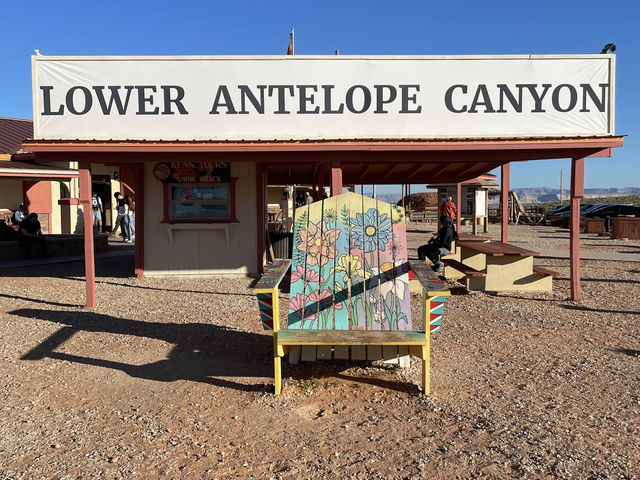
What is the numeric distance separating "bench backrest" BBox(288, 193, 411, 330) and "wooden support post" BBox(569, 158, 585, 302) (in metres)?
4.05

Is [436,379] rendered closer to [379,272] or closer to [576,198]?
[379,272]

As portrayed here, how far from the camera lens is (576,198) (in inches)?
289

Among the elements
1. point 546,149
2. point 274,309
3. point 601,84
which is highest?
point 601,84

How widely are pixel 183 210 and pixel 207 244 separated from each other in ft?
2.59

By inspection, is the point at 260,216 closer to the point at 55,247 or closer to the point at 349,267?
the point at 349,267

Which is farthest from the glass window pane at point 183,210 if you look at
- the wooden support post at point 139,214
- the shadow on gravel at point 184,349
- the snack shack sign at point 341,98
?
the shadow on gravel at point 184,349

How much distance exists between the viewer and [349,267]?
4.40 m

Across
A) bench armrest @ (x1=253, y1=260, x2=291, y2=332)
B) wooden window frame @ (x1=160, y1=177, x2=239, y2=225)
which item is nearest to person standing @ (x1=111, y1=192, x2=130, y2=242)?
wooden window frame @ (x1=160, y1=177, x2=239, y2=225)

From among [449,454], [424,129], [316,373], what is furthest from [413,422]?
[424,129]

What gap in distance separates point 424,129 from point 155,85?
4.05m

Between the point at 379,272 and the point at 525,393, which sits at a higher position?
the point at 379,272

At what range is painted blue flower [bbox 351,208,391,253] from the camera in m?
4.49

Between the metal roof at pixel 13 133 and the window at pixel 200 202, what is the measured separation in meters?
6.06

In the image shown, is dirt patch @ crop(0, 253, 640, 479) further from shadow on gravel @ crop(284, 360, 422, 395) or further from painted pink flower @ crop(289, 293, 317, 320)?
painted pink flower @ crop(289, 293, 317, 320)
